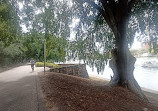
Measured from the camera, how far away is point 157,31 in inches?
562

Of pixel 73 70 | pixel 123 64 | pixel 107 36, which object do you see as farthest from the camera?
A: pixel 73 70

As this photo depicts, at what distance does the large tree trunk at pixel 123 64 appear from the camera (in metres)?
12.7

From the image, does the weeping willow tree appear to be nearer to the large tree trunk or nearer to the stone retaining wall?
the large tree trunk

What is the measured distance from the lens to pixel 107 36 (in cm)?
1619

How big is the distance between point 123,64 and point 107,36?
385cm

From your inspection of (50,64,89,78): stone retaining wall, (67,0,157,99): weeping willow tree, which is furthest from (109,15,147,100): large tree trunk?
(50,64,89,78): stone retaining wall

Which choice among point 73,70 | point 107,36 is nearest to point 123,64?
point 107,36

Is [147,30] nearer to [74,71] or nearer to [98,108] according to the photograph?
[98,108]

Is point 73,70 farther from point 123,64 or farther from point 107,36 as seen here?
point 123,64

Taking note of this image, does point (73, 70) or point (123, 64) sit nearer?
point (123, 64)

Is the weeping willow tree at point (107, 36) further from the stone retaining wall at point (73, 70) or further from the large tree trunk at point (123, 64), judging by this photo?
the stone retaining wall at point (73, 70)

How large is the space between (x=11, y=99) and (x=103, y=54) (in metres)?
9.32

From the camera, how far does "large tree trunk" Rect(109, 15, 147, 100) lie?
12.7 m

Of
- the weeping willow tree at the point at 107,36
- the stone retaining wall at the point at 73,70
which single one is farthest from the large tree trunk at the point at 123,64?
the stone retaining wall at the point at 73,70
